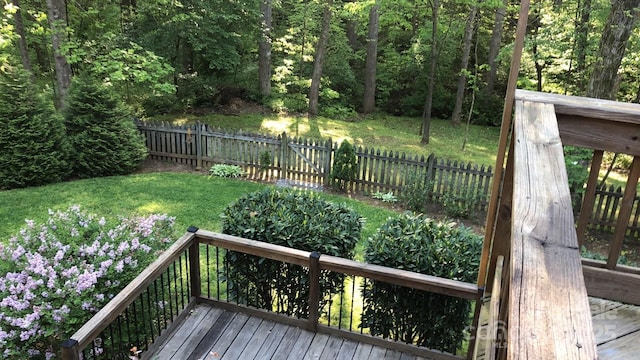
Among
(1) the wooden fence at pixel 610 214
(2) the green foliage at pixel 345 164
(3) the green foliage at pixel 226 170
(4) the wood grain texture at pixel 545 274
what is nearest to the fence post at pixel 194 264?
(4) the wood grain texture at pixel 545 274

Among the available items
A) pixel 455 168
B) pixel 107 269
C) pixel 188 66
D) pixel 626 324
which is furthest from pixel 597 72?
pixel 188 66

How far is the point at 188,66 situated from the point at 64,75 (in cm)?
498

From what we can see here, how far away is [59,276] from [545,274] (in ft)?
11.6

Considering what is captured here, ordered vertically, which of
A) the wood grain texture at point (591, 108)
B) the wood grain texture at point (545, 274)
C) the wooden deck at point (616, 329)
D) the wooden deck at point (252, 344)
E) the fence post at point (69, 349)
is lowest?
the wooden deck at point (252, 344)

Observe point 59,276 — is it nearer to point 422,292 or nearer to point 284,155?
point 422,292

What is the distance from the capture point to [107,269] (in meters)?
3.47

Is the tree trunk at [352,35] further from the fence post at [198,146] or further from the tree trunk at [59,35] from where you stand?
the tree trunk at [59,35]

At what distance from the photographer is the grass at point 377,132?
45.1 ft

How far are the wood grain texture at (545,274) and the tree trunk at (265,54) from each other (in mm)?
14826

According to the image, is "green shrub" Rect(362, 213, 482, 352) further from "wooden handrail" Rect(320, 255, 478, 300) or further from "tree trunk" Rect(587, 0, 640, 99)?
"tree trunk" Rect(587, 0, 640, 99)

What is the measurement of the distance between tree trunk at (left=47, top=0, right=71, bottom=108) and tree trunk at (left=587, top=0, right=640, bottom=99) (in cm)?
1056

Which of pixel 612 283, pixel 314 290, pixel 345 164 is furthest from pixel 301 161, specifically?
pixel 612 283

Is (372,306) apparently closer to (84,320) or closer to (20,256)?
(84,320)

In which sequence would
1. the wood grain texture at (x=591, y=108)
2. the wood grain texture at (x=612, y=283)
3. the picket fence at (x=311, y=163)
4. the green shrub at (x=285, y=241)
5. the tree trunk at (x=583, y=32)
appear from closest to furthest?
the wood grain texture at (x=591, y=108) → the wood grain texture at (x=612, y=283) → the green shrub at (x=285, y=241) → the picket fence at (x=311, y=163) → the tree trunk at (x=583, y=32)
